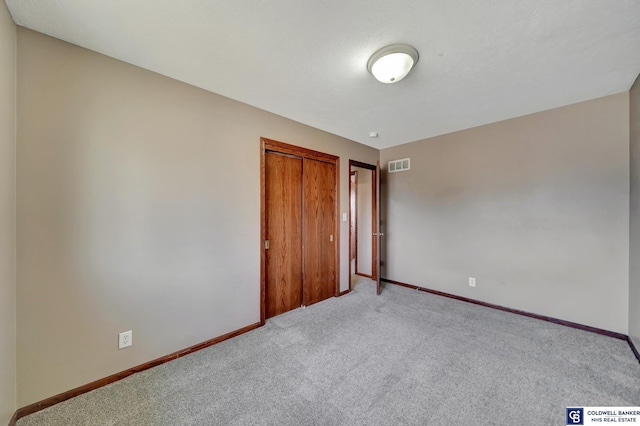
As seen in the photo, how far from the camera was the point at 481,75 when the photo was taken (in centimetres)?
207

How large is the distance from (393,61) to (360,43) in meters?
0.29

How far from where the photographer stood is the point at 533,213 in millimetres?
2902

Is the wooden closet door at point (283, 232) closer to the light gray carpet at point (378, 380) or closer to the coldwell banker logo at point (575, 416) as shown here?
the light gray carpet at point (378, 380)

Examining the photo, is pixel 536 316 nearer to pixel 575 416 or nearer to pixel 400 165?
pixel 575 416

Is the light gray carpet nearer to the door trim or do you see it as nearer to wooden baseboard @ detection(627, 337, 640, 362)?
wooden baseboard @ detection(627, 337, 640, 362)

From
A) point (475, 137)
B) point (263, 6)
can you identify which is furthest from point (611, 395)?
point (263, 6)

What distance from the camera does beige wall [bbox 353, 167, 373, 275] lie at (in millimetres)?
4676

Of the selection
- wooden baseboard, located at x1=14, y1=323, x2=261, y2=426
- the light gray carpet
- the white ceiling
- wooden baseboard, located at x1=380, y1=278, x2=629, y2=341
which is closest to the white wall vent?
the white ceiling

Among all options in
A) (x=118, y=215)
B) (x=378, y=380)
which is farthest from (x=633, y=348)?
(x=118, y=215)

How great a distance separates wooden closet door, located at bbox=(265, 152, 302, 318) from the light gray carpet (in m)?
0.42

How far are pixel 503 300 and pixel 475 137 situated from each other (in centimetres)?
229

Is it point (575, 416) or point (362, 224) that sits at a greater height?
point (362, 224)

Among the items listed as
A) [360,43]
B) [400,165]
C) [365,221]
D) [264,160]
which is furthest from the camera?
[365,221]

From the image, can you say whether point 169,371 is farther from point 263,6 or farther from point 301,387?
point 263,6
